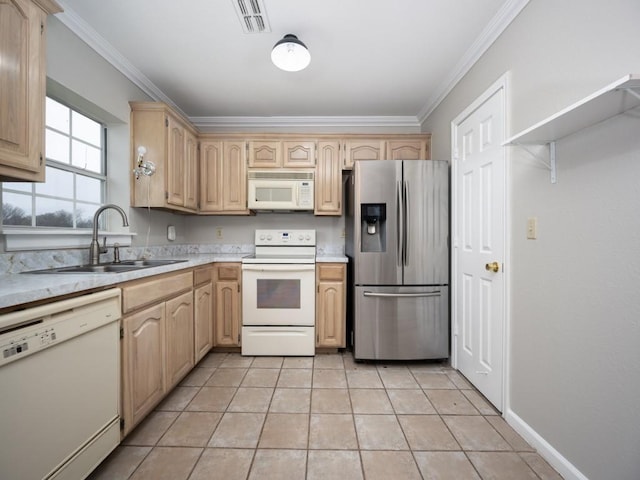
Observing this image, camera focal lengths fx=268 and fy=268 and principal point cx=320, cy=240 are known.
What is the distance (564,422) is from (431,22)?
7.67ft

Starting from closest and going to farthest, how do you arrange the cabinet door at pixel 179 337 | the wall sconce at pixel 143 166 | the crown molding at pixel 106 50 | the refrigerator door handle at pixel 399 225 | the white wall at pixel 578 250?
the white wall at pixel 578 250
the crown molding at pixel 106 50
the cabinet door at pixel 179 337
the wall sconce at pixel 143 166
the refrigerator door handle at pixel 399 225

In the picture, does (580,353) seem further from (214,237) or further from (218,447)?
(214,237)

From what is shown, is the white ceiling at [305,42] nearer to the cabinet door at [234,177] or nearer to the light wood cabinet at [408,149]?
the light wood cabinet at [408,149]

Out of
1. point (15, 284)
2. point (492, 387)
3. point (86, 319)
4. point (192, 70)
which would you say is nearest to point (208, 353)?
point (86, 319)

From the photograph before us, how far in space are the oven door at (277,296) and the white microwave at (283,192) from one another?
2.24ft

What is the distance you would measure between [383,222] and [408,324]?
0.92 m

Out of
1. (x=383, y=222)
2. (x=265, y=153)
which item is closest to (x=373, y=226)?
(x=383, y=222)

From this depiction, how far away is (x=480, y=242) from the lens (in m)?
1.92

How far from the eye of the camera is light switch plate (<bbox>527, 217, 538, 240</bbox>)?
1.44 metres

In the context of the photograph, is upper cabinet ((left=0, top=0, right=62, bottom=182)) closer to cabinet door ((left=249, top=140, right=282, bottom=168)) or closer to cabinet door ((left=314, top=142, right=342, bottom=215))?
cabinet door ((left=249, top=140, right=282, bottom=168))

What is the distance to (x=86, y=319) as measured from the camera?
45.0 inches

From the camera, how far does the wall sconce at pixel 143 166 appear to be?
2211 mm

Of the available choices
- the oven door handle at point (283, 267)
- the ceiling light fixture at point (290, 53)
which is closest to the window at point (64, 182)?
the oven door handle at point (283, 267)

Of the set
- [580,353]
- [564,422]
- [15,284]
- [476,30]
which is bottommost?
[564,422]
